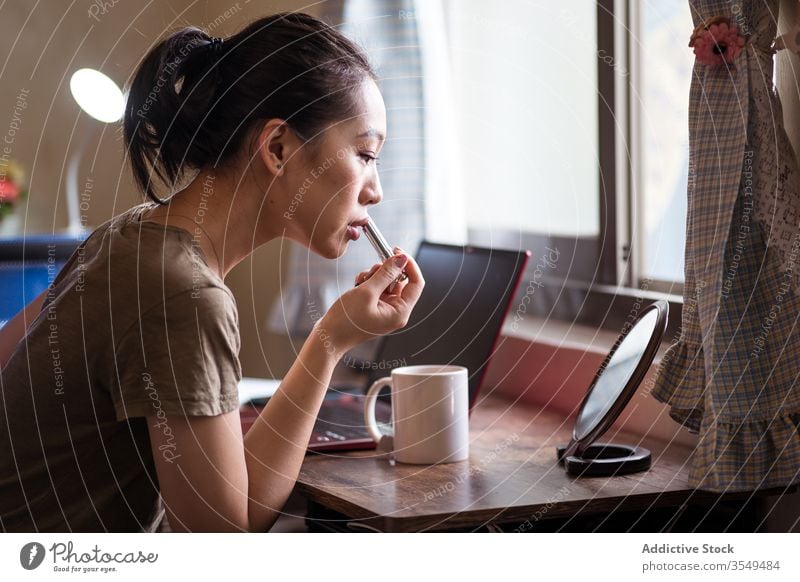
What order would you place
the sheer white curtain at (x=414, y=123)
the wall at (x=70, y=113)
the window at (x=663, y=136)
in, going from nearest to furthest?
the window at (x=663, y=136)
the sheer white curtain at (x=414, y=123)
the wall at (x=70, y=113)

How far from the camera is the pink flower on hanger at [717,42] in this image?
0.93 metres

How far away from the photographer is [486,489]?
3.05 feet

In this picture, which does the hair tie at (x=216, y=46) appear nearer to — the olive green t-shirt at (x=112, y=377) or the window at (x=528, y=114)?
the olive green t-shirt at (x=112, y=377)

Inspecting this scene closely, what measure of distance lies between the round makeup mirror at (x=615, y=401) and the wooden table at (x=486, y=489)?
13 millimetres

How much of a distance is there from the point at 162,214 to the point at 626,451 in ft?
1.64

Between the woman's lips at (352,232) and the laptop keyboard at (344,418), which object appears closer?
the woman's lips at (352,232)

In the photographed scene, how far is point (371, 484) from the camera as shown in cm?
96

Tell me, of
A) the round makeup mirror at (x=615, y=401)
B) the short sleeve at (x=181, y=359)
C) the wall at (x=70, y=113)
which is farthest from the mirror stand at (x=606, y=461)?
the wall at (x=70, y=113)

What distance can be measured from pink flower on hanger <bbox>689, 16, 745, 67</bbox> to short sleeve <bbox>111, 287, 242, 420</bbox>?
49 centimetres

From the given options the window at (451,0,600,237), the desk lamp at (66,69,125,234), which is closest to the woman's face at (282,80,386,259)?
the window at (451,0,600,237)

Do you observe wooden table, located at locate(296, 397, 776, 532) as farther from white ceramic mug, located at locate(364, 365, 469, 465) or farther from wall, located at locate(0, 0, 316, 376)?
wall, located at locate(0, 0, 316, 376)

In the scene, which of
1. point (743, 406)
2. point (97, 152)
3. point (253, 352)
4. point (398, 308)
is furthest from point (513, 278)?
point (97, 152)

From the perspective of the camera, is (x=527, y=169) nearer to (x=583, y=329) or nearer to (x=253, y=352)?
(x=583, y=329)

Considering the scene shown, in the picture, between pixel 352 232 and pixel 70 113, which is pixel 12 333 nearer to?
pixel 352 232
